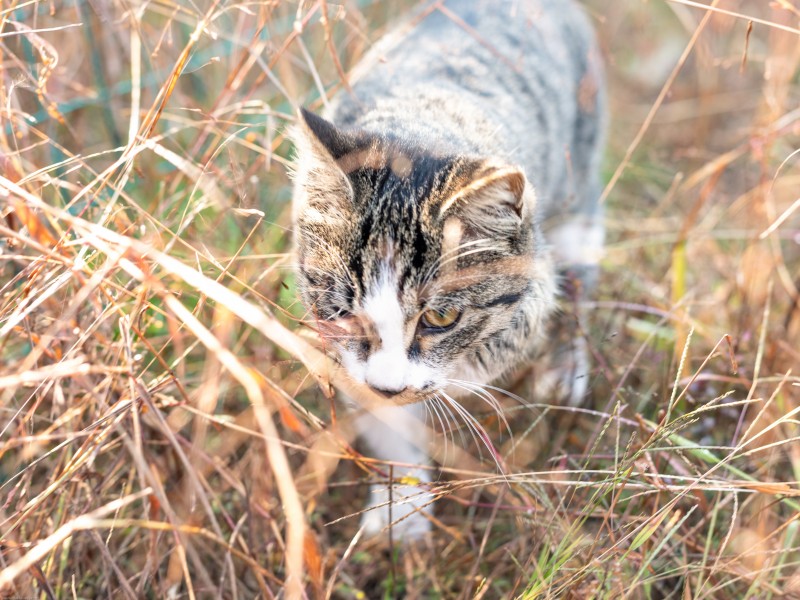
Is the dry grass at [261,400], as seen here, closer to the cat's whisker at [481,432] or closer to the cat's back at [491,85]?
the cat's whisker at [481,432]

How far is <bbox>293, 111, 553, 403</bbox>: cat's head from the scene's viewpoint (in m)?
1.61

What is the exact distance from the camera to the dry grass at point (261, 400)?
4.73 feet

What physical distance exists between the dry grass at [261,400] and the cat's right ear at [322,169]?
0.13m

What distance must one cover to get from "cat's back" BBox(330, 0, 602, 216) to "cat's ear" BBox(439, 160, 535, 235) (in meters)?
0.24

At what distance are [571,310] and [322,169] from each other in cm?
101

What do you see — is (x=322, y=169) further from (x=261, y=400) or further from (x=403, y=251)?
(x=261, y=400)

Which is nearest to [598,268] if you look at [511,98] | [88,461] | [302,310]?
[511,98]

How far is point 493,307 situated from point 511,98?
1.09 metres

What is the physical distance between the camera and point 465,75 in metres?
2.49

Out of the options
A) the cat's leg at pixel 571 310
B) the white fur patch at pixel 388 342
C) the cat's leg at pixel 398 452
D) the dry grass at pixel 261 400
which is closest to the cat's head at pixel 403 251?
the white fur patch at pixel 388 342

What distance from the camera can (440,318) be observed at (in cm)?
169

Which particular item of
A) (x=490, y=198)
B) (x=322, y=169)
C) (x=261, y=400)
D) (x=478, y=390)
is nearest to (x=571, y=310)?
(x=478, y=390)

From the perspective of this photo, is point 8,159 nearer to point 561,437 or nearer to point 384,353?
point 384,353

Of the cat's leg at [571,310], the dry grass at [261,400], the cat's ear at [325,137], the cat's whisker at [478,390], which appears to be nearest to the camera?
the dry grass at [261,400]
